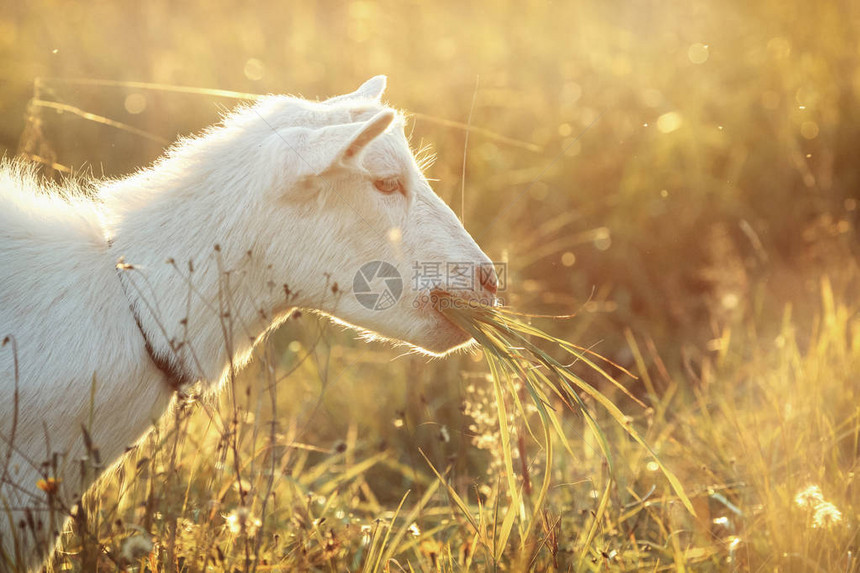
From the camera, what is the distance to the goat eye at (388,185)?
2.56 m

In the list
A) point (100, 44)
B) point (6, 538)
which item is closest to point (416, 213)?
point (6, 538)

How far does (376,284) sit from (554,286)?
3.82m

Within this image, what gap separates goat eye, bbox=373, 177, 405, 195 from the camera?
256 centimetres

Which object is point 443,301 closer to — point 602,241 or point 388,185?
point 388,185

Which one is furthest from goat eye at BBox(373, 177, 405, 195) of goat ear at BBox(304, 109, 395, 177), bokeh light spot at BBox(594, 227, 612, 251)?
bokeh light spot at BBox(594, 227, 612, 251)

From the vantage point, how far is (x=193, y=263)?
243 centimetres

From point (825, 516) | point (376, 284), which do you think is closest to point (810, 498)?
point (825, 516)

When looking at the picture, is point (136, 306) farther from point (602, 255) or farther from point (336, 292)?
point (602, 255)

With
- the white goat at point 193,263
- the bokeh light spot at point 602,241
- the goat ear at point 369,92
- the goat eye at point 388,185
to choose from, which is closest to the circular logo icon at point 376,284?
the white goat at point 193,263

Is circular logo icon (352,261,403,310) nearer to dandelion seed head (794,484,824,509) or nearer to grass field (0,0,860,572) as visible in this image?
grass field (0,0,860,572)

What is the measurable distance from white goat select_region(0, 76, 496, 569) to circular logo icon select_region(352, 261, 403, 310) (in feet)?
0.07

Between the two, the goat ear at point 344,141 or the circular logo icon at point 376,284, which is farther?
the circular logo icon at point 376,284

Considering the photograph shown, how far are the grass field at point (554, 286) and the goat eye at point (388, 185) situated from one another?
720mm

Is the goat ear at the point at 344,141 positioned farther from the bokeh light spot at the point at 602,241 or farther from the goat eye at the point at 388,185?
the bokeh light spot at the point at 602,241
